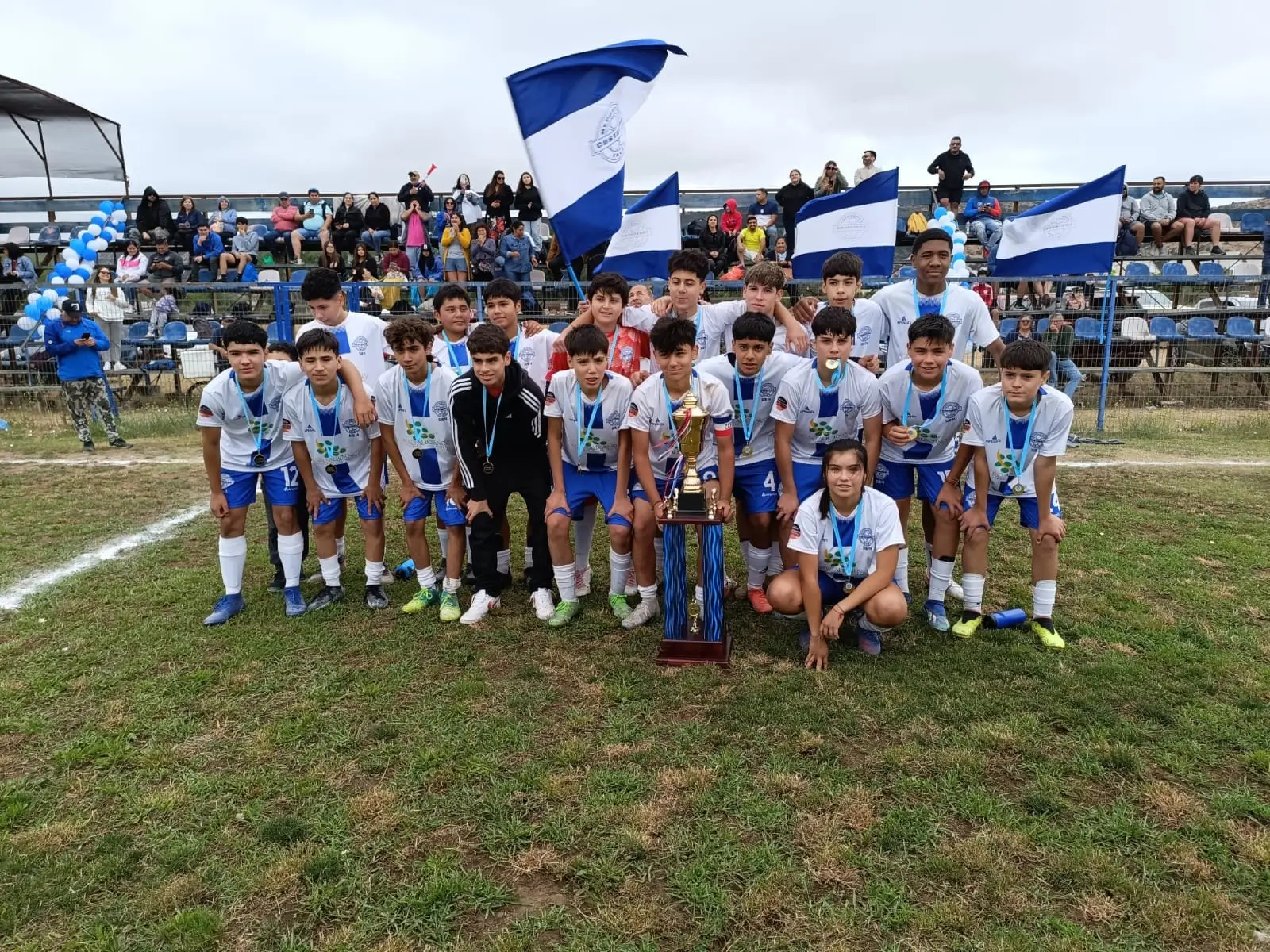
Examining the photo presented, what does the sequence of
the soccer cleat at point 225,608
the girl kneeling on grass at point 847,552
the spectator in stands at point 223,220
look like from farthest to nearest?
the spectator in stands at point 223,220 < the soccer cleat at point 225,608 < the girl kneeling on grass at point 847,552

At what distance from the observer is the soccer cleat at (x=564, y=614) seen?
4.65 meters

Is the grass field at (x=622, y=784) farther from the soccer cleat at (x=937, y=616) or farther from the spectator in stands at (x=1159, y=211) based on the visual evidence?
the spectator in stands at (x=1159, y=211)

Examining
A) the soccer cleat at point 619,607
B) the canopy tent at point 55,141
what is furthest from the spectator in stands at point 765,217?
the canopy tent at point 55,141

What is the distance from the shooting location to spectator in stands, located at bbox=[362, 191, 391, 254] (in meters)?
16.5

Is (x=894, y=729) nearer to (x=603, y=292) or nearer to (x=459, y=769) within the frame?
(x=459, y=769)

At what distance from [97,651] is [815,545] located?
377cm

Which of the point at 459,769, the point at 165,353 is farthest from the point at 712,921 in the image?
the point at 165,353

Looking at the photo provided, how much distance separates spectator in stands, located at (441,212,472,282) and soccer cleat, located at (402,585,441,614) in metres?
10.9

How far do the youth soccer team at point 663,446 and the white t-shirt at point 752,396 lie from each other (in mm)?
14

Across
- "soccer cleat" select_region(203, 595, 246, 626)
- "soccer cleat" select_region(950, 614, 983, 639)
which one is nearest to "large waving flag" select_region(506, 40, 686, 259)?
"soccer cleat" select_region(203, 595, 246, 626)

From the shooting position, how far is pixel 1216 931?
7.54 ft

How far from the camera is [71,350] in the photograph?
34.8ft

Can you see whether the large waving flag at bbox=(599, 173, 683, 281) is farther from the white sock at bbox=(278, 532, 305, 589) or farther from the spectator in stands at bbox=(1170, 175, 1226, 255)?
the spectator in stands at bbox=(1170, 175, 1226, 255)

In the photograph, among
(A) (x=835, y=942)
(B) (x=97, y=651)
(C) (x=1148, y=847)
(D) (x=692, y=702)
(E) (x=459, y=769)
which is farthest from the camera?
(B) (x=97, y=651)
